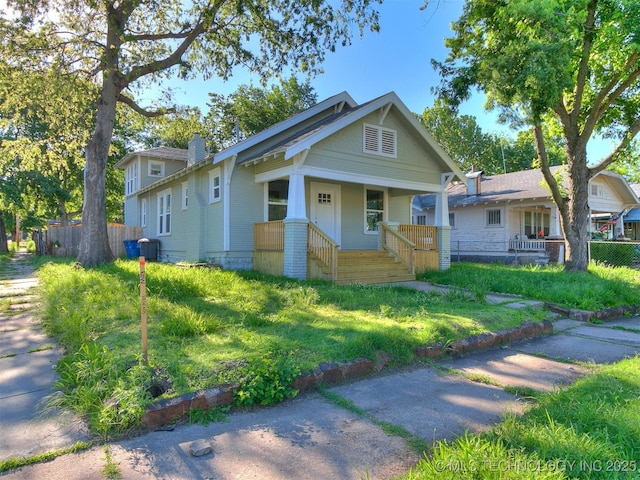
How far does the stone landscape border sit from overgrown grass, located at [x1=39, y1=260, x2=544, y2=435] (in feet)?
0.30

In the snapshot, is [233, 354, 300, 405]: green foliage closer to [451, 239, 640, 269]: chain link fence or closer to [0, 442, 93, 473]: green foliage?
[0, 442, 93, 473]: green foliage

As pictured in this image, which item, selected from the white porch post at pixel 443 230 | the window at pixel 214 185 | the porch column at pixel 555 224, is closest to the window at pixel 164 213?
the window at pixel 214 185

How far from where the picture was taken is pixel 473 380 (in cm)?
407

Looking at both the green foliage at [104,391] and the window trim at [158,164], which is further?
the window trim at [158,164]

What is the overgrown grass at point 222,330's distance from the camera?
3.42 m

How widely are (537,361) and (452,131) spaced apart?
42106 millimetres

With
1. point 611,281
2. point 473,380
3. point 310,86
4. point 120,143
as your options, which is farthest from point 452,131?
point 473,380

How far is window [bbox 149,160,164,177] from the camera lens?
21.0m

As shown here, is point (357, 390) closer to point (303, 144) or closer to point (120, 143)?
point (303, 144)

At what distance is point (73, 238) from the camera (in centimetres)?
2019

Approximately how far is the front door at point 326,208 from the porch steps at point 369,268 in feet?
5.90

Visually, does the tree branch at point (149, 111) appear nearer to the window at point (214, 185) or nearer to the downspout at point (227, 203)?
the window at point (214, 185)

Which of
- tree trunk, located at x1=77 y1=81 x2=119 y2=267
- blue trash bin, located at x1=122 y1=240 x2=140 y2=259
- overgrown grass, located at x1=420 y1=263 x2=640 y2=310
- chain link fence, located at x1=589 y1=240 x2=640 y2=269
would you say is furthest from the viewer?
blue trash bin, located at x1=122 y1=240 x2=140 y2=259

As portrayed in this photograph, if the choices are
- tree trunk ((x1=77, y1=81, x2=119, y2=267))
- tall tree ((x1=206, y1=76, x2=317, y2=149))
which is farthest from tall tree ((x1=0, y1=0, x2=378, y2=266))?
tall tree ((x1=206, y1=76, x2=317, y2=149))
